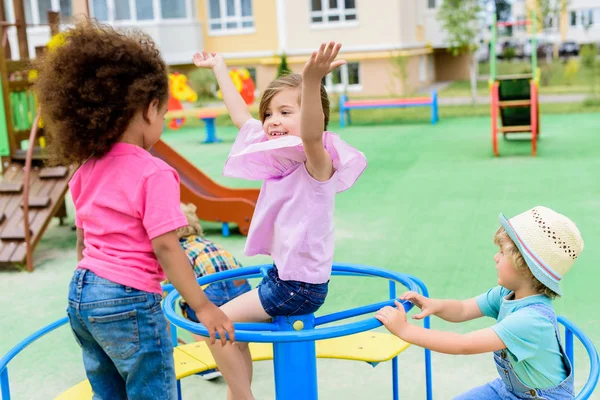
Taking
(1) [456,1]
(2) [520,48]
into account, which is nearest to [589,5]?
(2) [520,48]

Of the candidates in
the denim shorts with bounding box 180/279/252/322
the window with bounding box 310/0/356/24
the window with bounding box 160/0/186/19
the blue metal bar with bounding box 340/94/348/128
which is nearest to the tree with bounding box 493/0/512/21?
the window with bounding box 310/0/356/24

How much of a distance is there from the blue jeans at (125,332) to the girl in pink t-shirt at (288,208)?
370 millimetres

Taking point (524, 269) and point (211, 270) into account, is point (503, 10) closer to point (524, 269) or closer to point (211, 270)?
point (211, 270)

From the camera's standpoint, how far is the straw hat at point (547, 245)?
96.7 inches

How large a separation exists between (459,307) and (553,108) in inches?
595

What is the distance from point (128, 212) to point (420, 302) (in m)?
1.00

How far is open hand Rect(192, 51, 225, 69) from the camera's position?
121 inches

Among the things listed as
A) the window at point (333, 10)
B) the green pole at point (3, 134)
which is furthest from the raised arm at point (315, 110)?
the window at point (333, 10)

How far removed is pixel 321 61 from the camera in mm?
2143

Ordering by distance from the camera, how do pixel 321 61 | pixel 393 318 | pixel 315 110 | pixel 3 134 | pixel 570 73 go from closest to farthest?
pixel 321 61, pixel 315 110, pixel 393 318, pixel 3 134, pixel 570 73

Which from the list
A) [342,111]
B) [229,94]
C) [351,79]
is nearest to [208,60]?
[229,94]

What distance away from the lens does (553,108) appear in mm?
16859

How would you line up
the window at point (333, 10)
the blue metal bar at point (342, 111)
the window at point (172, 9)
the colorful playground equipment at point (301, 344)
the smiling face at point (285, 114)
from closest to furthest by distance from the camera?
the colorful playground equipment at point (301, 344)
the smiling face at point (285, 114)
the blue metal bar at point (342, 111)
the window at point (333, 10)
the window at point (172, 9)

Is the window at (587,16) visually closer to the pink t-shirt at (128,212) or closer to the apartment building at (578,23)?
the apartment building at (578,23)
